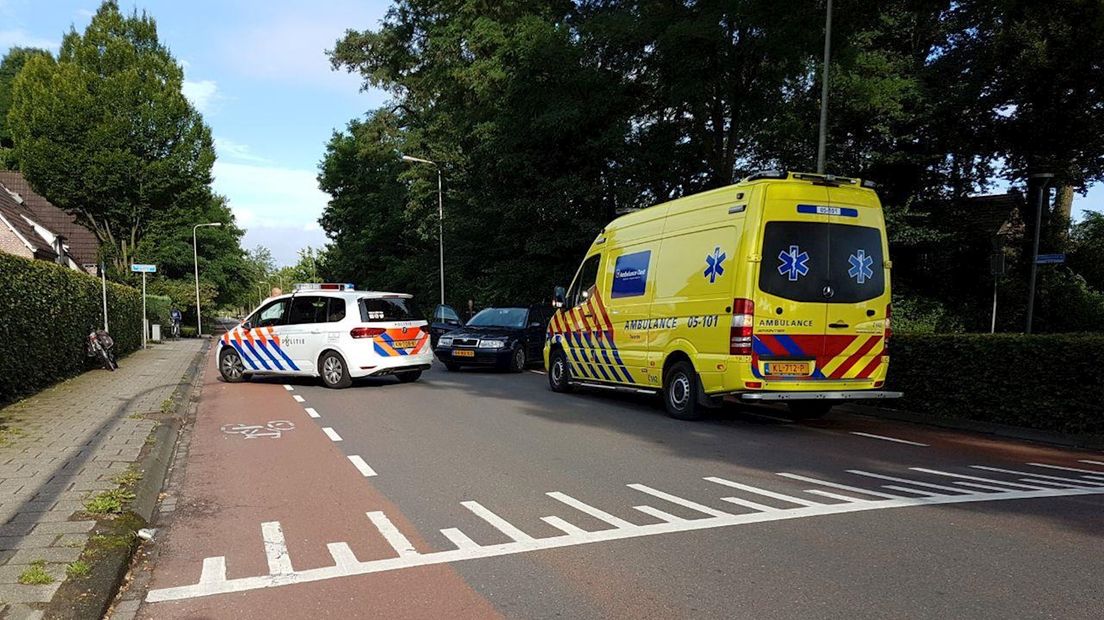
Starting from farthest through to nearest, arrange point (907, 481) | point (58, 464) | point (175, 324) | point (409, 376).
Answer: point (175, 324), point (409, 376), point (58, 464), point (907, 481)

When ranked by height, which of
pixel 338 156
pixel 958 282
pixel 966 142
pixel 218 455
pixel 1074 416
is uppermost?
pixel 338 156

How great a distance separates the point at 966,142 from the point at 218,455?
2803 cm

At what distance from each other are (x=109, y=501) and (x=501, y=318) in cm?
1307

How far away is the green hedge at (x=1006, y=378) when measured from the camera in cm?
830

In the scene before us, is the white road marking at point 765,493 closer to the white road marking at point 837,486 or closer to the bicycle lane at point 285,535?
the white road marking at point 837,486

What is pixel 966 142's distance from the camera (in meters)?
26.8

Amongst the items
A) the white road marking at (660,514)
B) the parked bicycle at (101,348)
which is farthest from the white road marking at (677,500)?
the parked bicycle at (101,348)

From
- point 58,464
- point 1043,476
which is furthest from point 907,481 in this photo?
point 58,464

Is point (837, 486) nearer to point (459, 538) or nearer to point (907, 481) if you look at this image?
point (907, 481)

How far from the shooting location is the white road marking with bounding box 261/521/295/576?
4199mm

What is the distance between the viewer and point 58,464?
657 centimetres

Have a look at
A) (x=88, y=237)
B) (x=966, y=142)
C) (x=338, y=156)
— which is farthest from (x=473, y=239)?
(x=338, y=156)

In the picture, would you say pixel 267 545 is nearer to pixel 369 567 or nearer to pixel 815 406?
pixel 369 567

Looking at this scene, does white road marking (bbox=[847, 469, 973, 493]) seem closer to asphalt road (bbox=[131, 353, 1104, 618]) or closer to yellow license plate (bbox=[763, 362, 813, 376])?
asphalt road (bbox=[131, 353, 1104, 618])
